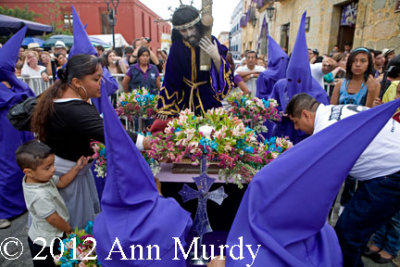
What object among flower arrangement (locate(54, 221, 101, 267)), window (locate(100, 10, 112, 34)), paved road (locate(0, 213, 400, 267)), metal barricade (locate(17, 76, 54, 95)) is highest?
window (locate(100, 10, 112, 34))

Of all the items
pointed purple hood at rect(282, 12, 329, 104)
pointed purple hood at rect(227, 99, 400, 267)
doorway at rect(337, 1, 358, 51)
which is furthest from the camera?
doorway at rect(337, 1, 358, 51)

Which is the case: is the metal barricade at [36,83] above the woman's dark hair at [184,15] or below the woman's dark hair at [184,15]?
below

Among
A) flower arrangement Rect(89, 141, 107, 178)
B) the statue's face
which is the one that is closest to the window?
the statue's face

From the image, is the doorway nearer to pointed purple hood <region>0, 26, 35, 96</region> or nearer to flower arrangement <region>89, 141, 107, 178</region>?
pointed purple hood <region>0, 26, 35, 96</region>

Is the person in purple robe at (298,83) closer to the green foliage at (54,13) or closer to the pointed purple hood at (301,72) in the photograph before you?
the pointed purple hood at (301,72)

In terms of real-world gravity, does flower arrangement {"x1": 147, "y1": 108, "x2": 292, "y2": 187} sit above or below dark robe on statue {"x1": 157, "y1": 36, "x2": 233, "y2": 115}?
below

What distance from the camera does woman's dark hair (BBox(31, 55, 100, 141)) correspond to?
1959mm

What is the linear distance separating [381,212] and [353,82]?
2079mm

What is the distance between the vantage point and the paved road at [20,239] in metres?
2.69

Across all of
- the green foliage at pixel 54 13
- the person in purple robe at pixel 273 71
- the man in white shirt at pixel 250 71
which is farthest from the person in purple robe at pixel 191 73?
the green foliage at pixel 54 13

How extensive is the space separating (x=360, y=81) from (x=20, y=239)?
4.51 meters

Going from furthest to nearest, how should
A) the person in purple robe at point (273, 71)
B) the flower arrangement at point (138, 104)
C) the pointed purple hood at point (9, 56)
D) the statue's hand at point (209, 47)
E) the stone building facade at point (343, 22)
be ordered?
the stone building facade at point (343, 22) → the person in purple robe at point (273, 71) → the flower arrangement at point (138, 104) → the pointed purple hood at point (9, 56) → the statue's hand at point (209, 47)

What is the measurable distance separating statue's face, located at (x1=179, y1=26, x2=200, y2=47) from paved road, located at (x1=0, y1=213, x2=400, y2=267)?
262 centimetres

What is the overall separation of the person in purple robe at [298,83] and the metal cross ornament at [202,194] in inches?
94.3
